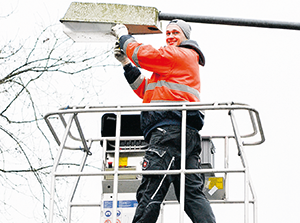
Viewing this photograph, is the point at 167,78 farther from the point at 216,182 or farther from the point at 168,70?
the point at 216,182

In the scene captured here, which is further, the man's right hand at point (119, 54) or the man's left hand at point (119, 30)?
the man's right hand at point (119, 54)

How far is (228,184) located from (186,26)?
70.0 inches

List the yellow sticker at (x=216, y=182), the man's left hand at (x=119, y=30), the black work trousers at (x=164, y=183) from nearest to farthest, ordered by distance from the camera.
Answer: the black work trousers at (x=164, y=183)
the man's left hand at (x=119, y=30)
the yellow sticker at (x=216, y=182)

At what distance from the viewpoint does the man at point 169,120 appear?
5023 millimetres

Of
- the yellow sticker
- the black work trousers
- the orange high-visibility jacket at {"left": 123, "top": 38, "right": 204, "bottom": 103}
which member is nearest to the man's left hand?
the orange high-visibility jacket at {"left": 123, "top": 38, "right": 204, "bottom": 103}

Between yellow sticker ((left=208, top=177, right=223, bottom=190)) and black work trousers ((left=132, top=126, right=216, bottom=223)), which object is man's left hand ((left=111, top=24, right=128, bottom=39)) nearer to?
black work trousers ((left=132, top=126, right=216, bottom=223))

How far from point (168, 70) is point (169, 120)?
471mm

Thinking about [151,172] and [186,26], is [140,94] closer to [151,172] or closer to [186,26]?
[186,26]

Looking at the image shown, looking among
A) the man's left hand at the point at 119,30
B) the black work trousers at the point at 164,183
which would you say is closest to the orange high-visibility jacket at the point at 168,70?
the man's left hand at the point at 119,30

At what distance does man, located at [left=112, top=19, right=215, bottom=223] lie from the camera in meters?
5.02

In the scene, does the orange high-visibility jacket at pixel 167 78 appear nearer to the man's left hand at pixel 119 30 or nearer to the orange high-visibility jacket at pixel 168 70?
the orange high-visibility jacket at pixel 168 70

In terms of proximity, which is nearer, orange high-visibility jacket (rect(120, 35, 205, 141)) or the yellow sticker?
orange high-visibility jacket (rect(120, 35, 205, 141))

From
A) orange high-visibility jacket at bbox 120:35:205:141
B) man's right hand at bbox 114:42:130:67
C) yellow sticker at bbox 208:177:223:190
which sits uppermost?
man's right hand at bbox 114:42:130:67

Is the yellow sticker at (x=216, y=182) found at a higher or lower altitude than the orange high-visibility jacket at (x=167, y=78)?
lower
